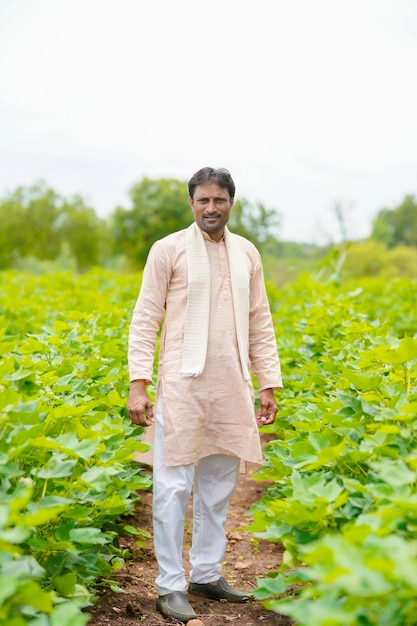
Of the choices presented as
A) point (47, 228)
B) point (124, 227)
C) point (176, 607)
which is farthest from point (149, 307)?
point (47, 228)

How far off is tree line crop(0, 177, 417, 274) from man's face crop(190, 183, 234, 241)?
29552 mm

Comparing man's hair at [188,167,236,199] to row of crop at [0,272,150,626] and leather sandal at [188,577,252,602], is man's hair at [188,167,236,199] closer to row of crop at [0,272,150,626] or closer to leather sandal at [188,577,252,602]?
row of crop at [0,272,150,626]

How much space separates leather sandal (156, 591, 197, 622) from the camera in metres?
Answer: 3.30

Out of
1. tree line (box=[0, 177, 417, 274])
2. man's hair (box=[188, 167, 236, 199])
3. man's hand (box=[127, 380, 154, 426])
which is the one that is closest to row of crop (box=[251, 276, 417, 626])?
man's hand (box=[127, 380, 154, 426])

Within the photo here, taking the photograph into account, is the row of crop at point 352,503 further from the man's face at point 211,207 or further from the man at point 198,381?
the man's face at point 211,207

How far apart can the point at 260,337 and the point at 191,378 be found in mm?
540

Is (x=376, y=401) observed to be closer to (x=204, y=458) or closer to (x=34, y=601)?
(x=204, y=458)

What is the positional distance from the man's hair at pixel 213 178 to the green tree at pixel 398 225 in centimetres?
6617

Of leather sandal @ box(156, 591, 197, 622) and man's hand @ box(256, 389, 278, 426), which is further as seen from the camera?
man's hand @ box(256, 389, 278, 426)

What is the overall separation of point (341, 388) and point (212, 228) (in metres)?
0.96

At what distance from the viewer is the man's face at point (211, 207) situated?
3.53 meters

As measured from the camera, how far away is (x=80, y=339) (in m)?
4.23

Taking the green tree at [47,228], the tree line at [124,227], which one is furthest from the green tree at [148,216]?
the green tree at [47,228]

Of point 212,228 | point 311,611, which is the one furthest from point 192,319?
point 311,611
